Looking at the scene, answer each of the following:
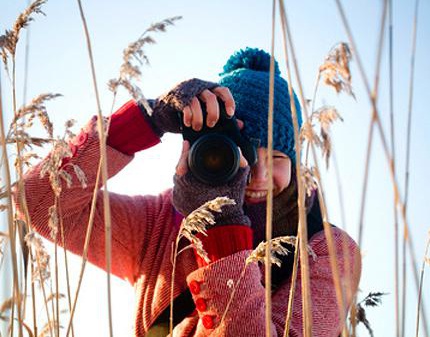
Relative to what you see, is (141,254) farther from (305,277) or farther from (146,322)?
(305,277)

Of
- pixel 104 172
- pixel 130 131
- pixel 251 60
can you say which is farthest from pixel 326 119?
pixel 251 60

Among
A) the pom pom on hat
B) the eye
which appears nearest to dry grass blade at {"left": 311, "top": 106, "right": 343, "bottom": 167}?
the eye

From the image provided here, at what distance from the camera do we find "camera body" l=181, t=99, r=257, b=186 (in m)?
1.67

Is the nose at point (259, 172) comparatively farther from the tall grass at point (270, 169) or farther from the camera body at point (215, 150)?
the tall grass at point (270, 169)

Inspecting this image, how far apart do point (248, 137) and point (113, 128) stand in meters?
0.48

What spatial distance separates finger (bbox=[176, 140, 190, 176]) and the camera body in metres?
0.02

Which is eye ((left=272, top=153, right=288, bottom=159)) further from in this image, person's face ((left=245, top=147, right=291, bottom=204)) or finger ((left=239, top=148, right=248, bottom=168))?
finger ((left=239, top=148, right=248, bottom=168))

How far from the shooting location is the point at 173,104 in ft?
5.41

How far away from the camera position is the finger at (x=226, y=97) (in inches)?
67.6

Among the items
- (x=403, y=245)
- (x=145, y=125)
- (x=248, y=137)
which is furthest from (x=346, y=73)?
(x=248, y=137)

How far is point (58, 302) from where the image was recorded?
115 centimetres

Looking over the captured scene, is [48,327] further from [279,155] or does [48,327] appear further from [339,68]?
[279,155]

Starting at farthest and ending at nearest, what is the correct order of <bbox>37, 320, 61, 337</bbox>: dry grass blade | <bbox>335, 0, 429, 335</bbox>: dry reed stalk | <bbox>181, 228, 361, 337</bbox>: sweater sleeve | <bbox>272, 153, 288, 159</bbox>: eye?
<bbox>272, 153, 288, 159</bbox>: eye < <bbox>181, 228, 361, 337</bbox>: sweater sleeve < <bbox>37, 320, 61, 337</bbox>: dry grass blade < <bbox>335, 0, 429, 335</bbox>: dry reed stalk

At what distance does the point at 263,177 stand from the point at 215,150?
413 millimetres
